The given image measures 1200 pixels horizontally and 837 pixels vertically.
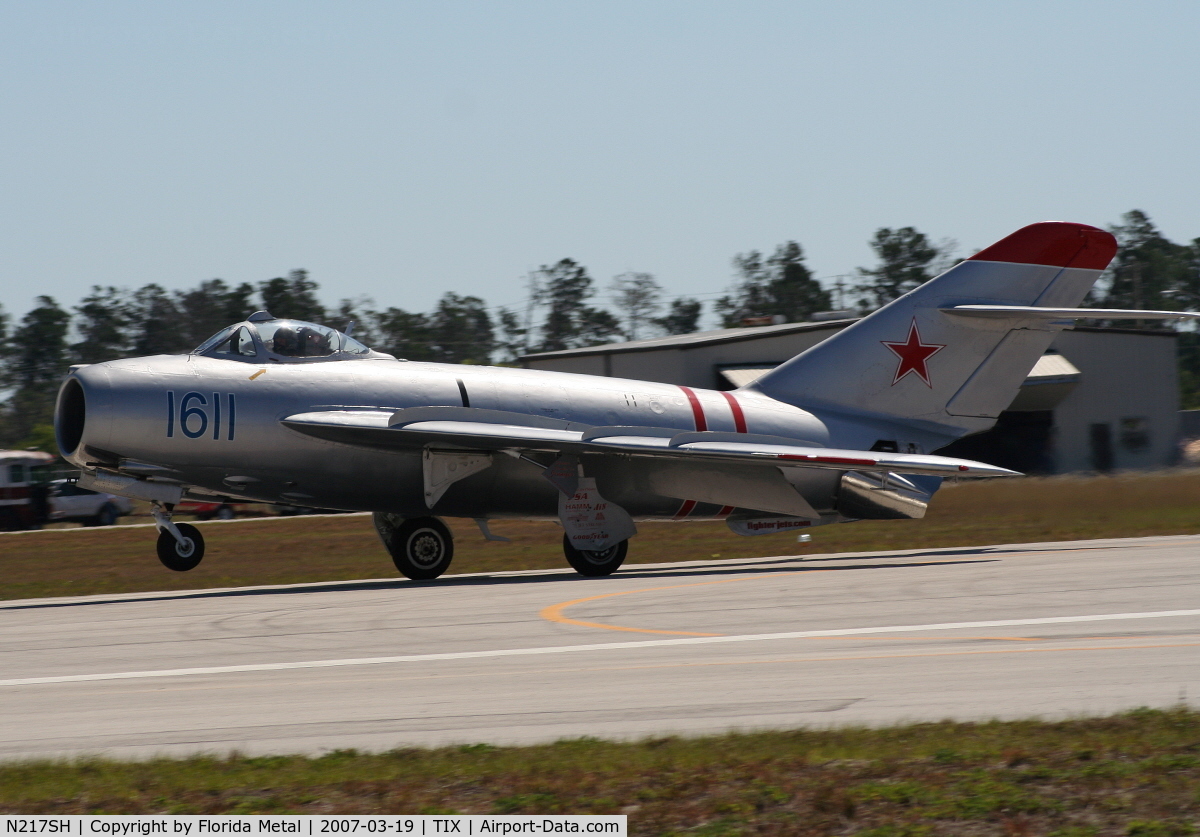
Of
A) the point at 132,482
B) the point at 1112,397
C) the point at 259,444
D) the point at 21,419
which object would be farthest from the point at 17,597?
the point at 21,419

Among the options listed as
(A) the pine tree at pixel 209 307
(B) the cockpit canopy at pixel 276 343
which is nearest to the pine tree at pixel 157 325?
(A) the pine tree at pixel 209 307

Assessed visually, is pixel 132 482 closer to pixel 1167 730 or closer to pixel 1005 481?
pixel 1167 730

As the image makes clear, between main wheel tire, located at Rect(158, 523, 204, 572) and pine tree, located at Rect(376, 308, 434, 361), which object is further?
pine tree, located at Rect(376, 308, 434, 361)

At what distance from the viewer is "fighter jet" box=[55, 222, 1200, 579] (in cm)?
1703

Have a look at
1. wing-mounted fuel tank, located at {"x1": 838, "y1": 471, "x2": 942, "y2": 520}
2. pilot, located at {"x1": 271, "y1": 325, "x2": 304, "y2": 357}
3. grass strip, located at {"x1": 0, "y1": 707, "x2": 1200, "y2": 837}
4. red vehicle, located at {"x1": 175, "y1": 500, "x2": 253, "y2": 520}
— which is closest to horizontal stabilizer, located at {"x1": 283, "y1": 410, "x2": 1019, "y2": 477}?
pilot, located at {"x1": 271, "y1": 325, "x2": 304, "y2": 357}

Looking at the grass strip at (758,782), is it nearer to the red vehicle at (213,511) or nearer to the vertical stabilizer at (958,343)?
the vertical stabilizer at (958,343)

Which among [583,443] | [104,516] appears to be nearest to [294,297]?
[104,516]

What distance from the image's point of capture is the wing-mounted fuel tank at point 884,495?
20.1 metres

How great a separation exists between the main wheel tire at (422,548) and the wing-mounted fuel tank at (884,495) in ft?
21.4

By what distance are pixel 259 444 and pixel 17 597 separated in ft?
17.7

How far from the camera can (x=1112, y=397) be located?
45.6m
